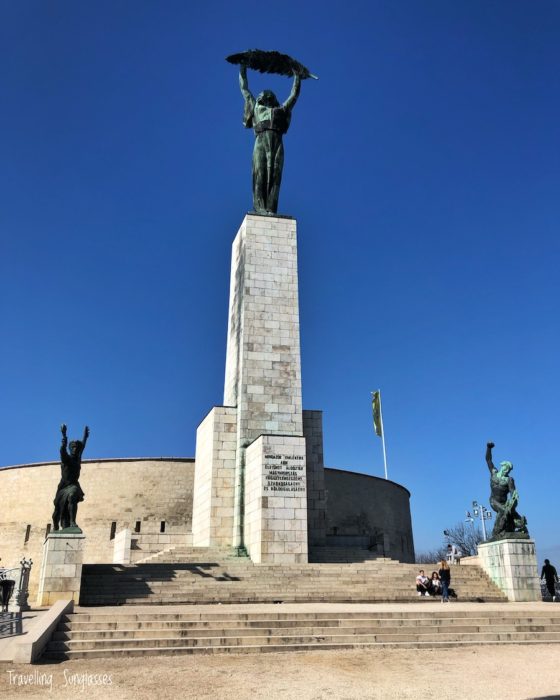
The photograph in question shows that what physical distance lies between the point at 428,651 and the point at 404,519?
94.4 feet

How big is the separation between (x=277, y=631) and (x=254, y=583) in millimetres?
5542

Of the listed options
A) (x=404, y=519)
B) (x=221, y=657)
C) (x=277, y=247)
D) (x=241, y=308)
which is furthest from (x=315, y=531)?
(x=404, y=519)

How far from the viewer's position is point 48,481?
29.5 metres

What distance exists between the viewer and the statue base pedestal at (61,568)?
1305cm

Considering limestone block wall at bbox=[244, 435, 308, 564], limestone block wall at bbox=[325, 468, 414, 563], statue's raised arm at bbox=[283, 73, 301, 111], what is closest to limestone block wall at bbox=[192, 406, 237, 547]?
limestone block wall at bbox=[244, 435, 308, 564]

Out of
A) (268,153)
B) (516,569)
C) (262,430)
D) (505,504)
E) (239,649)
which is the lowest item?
(239,649)

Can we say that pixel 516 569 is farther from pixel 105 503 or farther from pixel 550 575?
pixel 105 503

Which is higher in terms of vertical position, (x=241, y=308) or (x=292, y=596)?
(x=241, y=308)

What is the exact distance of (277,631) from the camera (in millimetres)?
9391

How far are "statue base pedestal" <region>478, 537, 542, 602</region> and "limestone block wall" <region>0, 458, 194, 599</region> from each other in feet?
52.2

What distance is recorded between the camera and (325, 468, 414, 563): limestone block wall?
3120cm

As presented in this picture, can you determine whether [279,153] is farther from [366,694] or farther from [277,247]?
[366,694]

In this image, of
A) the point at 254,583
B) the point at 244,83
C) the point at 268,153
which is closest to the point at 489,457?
the point at 254,583

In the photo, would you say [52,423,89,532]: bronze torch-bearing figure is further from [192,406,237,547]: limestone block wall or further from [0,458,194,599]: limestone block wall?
[0,458,194,599]: limestone block wall
